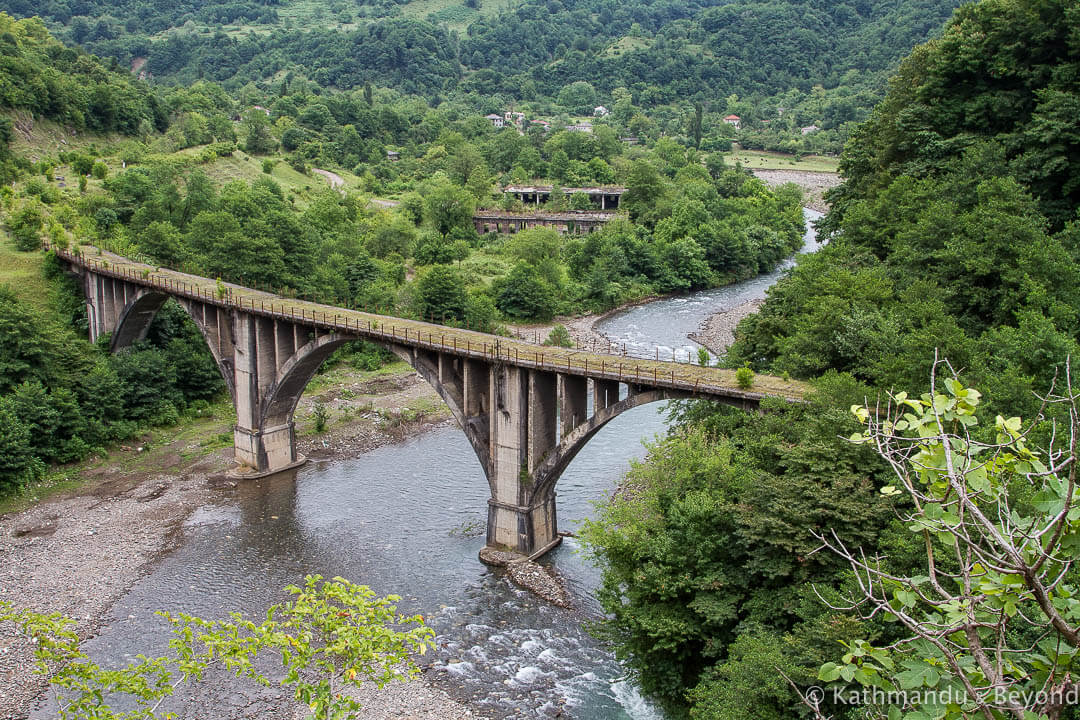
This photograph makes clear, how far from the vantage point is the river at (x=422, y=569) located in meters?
27.9

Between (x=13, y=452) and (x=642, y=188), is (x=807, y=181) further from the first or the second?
(x=13, y=452)

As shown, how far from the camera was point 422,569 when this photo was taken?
3572 centimetres

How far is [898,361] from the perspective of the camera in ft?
88.5

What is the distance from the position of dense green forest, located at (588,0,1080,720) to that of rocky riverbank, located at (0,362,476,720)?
27.5 ft

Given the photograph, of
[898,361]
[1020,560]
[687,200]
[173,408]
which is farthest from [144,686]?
[687,200]

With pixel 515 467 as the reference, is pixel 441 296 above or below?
above

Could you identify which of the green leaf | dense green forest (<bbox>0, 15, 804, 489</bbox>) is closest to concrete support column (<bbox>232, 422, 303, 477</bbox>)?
dense green forest (<bbox>0, 15, 804, 489</bbox>)

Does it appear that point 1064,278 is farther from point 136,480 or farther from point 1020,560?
point 136,480

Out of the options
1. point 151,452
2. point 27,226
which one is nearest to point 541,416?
point 151,452

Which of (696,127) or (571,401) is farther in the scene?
(696,127)

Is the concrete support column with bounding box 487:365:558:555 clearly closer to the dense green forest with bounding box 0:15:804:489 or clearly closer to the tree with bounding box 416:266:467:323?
the dense green forest with bounding box 0:15:804:489

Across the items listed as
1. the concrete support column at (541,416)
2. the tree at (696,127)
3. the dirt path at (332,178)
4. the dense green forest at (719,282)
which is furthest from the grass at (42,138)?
the tree at (696,127)

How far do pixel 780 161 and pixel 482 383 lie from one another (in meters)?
128

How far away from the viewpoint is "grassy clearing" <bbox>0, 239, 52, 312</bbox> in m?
58.0
